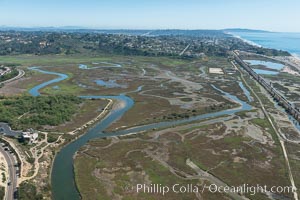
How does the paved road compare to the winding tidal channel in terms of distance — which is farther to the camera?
the winding tidal channel

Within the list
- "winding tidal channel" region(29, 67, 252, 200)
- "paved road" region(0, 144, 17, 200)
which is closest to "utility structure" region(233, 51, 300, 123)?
"winding tidal channel" region(29, 67, 252, 200)

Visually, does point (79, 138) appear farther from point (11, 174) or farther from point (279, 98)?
point (279, 98)

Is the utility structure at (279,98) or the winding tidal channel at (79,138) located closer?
the winding tidal channel at (79,138)

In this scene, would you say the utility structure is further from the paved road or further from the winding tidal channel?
the paved road

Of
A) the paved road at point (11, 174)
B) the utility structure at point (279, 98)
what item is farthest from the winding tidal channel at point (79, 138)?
the utility structure at point (279, 98)

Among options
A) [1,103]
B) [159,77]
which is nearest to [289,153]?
[1,103]

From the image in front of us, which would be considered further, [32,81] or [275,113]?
[32,81]

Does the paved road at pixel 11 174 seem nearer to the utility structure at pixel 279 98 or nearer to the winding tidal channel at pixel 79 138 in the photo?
the winding tidal channel at pixel 79 138

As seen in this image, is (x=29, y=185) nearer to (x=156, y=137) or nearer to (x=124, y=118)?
(x=156, y=137)
